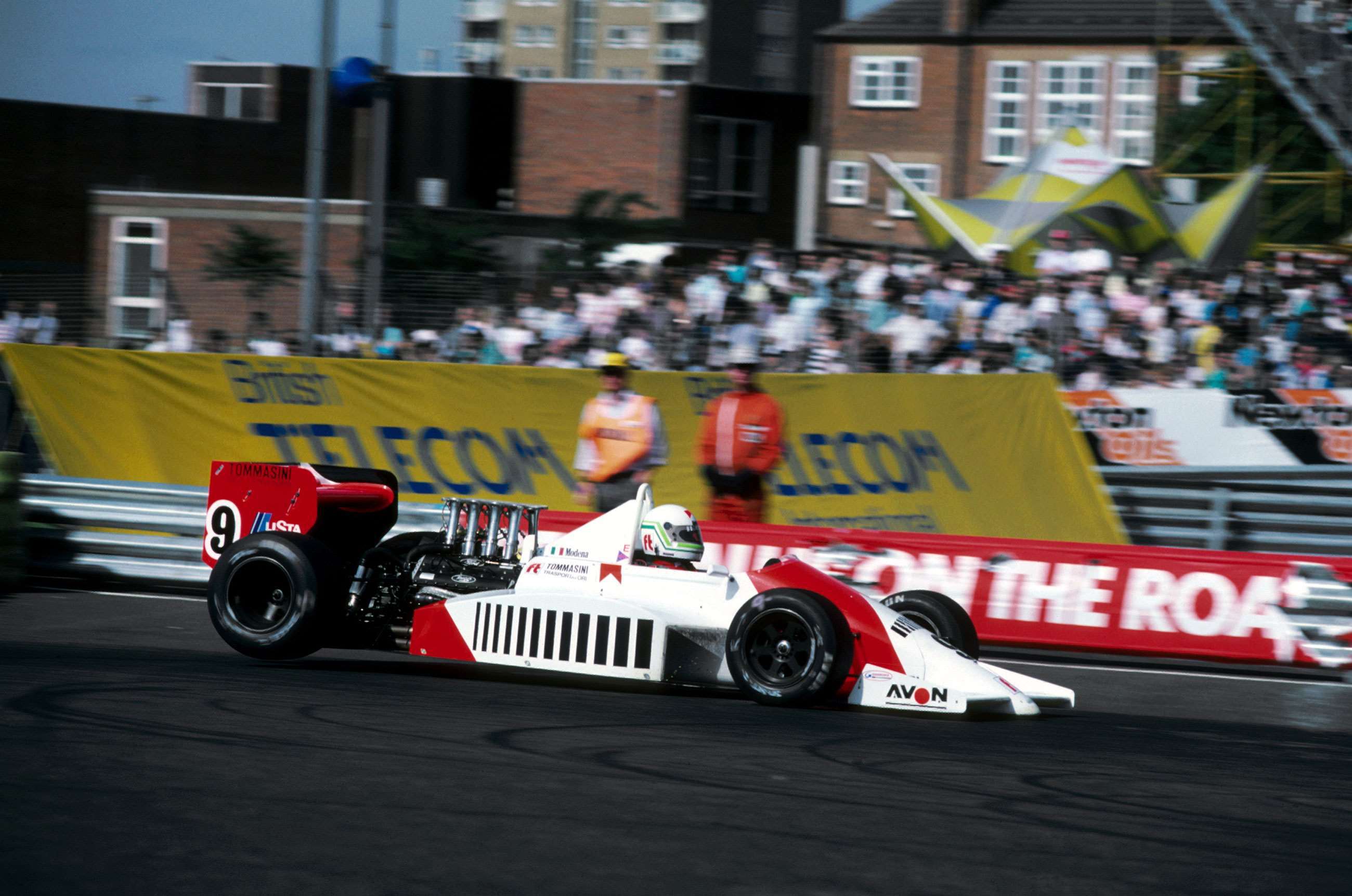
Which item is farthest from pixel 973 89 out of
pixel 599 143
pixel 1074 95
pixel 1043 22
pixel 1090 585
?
pixel 1090 585

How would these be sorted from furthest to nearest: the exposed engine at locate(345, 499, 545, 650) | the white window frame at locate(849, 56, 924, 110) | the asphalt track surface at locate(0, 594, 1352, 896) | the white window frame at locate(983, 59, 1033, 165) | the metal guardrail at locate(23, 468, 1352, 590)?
the white window frame at locate(849, 56, 924, 110), the white window frame at locate(983, 59, 1033, 165), the metal guardrail at locate(23, 468, 1352, 590), the exposed engine at locate(345, 499, 545, 650), the asphalt track surface at locate(0, 594, 1352, 896)

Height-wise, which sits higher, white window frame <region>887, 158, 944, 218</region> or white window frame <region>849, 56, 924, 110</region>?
white window frame <region>849, 56, 924, 110</region>

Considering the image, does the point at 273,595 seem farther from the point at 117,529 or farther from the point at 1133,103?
the point at 1133,103

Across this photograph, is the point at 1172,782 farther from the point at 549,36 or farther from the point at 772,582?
the point at 549,36

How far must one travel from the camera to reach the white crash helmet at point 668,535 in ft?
26.1

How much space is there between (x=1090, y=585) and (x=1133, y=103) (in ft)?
112

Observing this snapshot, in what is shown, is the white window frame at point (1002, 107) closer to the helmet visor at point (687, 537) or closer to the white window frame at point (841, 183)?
the white window frame at point (841, 183)

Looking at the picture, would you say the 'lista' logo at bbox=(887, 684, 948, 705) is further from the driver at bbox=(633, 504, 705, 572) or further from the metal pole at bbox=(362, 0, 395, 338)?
the metal pole at bbox=(362, 0, 395, 338)

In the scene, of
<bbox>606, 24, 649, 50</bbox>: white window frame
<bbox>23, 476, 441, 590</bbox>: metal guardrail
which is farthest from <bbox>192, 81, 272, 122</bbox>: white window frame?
<bbox>606, 24, 649, 50</bbox>: white window frame

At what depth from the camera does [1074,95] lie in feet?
138

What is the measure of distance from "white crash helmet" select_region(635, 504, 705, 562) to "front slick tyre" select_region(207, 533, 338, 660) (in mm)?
1527

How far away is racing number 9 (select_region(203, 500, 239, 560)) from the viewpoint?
862cm

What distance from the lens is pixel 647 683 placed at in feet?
27.5

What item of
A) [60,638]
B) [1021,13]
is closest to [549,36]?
[1021,13]
